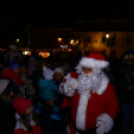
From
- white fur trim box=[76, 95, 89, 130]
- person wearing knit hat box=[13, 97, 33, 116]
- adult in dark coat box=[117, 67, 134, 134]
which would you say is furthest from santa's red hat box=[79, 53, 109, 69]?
adult in dark coat box=[117, 67, 134, 134]

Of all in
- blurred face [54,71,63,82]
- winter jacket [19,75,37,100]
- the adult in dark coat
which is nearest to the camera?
the adult in dark coat

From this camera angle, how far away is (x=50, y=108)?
4047 mm

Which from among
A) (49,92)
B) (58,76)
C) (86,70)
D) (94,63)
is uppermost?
(94,63)

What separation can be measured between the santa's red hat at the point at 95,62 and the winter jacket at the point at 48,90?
122 centimetres

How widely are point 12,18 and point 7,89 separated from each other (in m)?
35.4

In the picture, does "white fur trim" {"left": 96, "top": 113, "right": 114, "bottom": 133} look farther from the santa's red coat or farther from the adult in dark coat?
the adult in dark coat

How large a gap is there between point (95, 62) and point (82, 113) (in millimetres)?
851

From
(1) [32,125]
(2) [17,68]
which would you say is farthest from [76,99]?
(2) [17,68]

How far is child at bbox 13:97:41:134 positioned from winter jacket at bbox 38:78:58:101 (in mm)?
987

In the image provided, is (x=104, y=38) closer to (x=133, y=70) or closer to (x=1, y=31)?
(x=1, y=31)

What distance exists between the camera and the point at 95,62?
3.07m

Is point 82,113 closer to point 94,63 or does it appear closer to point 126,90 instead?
point 94,63

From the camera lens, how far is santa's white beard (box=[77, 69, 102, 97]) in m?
2.96

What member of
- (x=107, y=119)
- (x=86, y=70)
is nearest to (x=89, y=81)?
(x=86, y=70)
